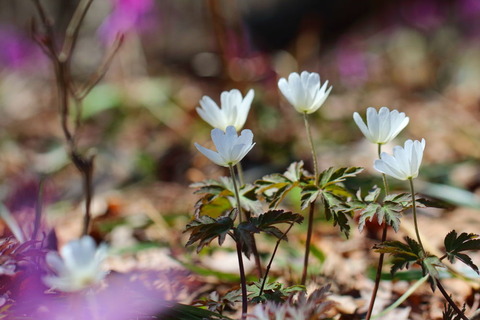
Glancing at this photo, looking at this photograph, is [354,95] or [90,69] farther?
[90,69]

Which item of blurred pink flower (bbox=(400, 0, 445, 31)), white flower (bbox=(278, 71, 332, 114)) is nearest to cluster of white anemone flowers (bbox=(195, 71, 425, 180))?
white flower (bbox=(278, 71, 332, 114))

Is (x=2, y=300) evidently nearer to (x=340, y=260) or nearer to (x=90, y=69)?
(x=340, y=260)

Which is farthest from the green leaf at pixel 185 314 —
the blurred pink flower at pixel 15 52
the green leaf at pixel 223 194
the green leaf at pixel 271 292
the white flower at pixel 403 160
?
the blurred pink flower at pixel 15 52

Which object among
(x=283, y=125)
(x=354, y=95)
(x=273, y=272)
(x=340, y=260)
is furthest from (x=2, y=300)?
(x=354, y=95)

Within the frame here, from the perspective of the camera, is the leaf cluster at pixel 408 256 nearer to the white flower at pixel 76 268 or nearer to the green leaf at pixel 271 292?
the green leaf at pixel 271 292

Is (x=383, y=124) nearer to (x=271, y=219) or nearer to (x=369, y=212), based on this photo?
(x=369, y=212)

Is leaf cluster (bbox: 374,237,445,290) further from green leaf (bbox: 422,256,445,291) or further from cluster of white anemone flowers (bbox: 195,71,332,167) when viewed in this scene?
cluster of white anemone flowers (bbox: 195,71,332,167)

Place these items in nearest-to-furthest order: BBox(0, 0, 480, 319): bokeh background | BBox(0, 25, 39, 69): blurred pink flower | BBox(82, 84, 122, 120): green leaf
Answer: BBox(0, 0, 480, 319): bokeh background
BBox(82, 84, 122, 120): green leaf
BBox(0, 25, 39, 69): blurred pink flower
